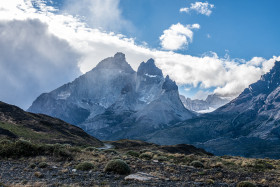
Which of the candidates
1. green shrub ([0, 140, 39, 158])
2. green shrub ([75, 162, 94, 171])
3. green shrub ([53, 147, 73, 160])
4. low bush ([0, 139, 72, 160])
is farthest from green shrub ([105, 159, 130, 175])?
green shrub ([0, 140, 39, 158])

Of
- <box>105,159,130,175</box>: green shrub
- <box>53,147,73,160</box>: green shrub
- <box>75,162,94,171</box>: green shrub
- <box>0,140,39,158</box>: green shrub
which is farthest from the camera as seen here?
<box>53,147,73,160</box>: green shrub

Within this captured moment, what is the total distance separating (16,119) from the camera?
95.5 m

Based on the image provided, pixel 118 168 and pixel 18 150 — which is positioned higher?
pixel 18 150

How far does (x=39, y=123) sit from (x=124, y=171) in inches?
3546

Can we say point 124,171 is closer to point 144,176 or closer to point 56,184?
point 144,176

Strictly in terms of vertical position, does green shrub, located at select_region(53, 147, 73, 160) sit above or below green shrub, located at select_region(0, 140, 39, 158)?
below

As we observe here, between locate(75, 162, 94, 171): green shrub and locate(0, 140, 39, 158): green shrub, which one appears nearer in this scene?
locate(75, 162, 94, 171): green shrub

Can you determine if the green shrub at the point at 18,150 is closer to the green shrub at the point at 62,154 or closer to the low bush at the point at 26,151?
the low bush at the point at 26,151

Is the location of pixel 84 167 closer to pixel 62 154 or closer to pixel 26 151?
pixel 62 154

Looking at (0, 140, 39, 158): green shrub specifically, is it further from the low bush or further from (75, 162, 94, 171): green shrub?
(75, 162, 94, 171): green shrub

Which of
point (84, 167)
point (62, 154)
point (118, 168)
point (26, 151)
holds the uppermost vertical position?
point (26, 151)

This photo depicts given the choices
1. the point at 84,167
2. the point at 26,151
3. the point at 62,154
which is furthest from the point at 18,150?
the point at 84,167

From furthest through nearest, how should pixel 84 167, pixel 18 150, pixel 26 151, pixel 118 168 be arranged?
pixel 26 151 → pixel 18 150 → pixel 84 167 → pixel 118 168

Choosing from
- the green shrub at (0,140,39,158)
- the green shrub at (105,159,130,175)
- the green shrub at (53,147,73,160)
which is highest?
the green shrub at (0,140,39,158)
